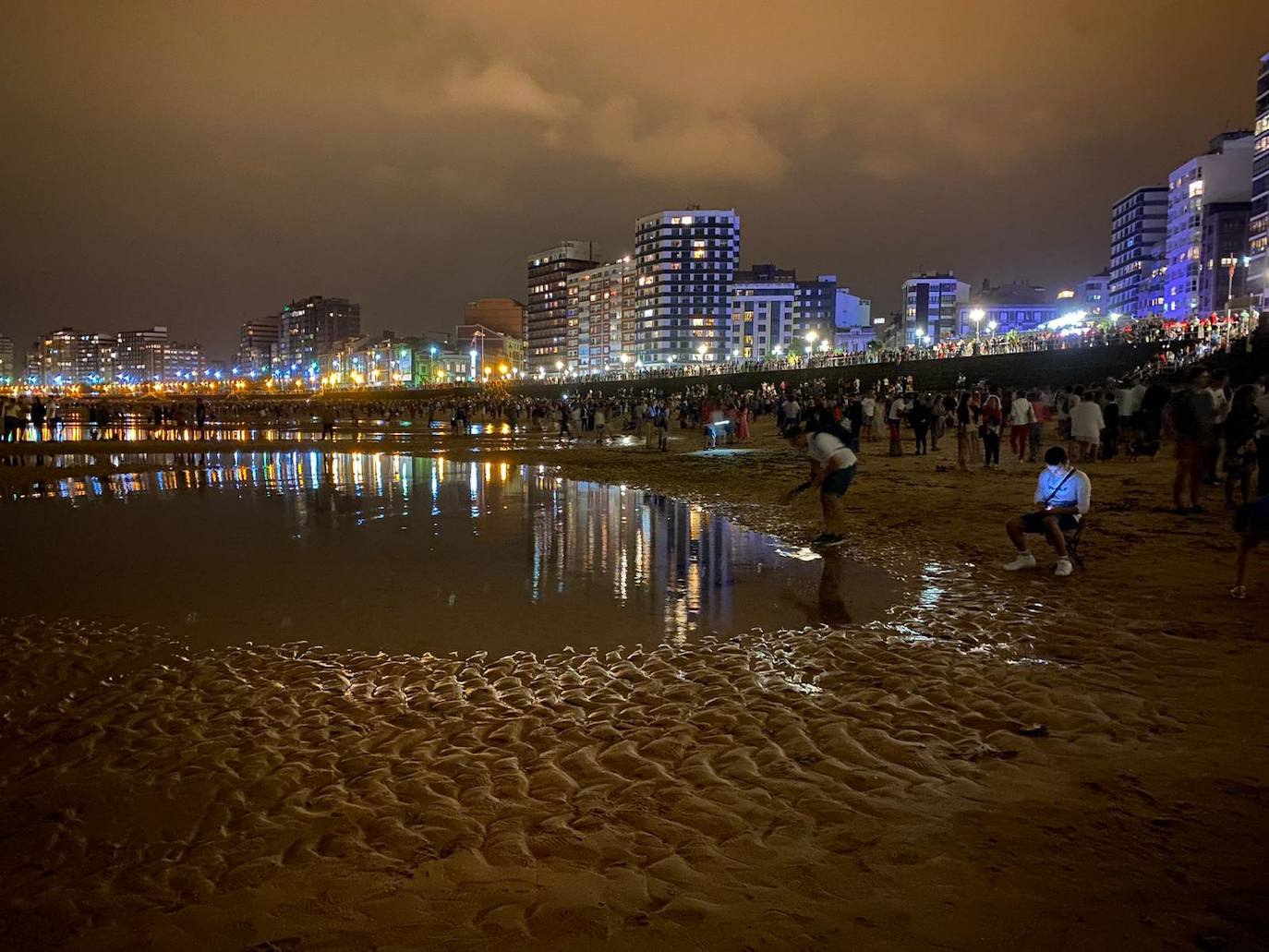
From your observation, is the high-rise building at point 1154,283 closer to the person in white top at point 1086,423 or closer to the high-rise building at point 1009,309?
the high-rise building at point 1009,309

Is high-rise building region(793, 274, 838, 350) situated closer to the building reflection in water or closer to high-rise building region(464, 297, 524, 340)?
high-rise building region(464, 297, 524, 340)

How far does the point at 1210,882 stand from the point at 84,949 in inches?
158

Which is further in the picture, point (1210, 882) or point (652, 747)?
point (652, 747)

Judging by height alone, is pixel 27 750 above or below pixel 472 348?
below

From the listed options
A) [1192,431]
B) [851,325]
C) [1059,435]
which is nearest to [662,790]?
[1192,431]

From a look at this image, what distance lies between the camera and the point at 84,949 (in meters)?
2.70

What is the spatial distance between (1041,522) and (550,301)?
172 meters

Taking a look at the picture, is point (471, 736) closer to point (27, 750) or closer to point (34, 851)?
point (34, 851)

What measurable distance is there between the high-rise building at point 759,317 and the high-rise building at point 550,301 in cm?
4496

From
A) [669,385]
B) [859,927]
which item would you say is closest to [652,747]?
[859,927]

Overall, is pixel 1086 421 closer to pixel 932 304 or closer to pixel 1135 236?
pixel 1135 236

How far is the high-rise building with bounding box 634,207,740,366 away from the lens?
136125mm

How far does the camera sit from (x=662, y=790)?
12.3ft

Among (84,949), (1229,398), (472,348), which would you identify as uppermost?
(472,348)
